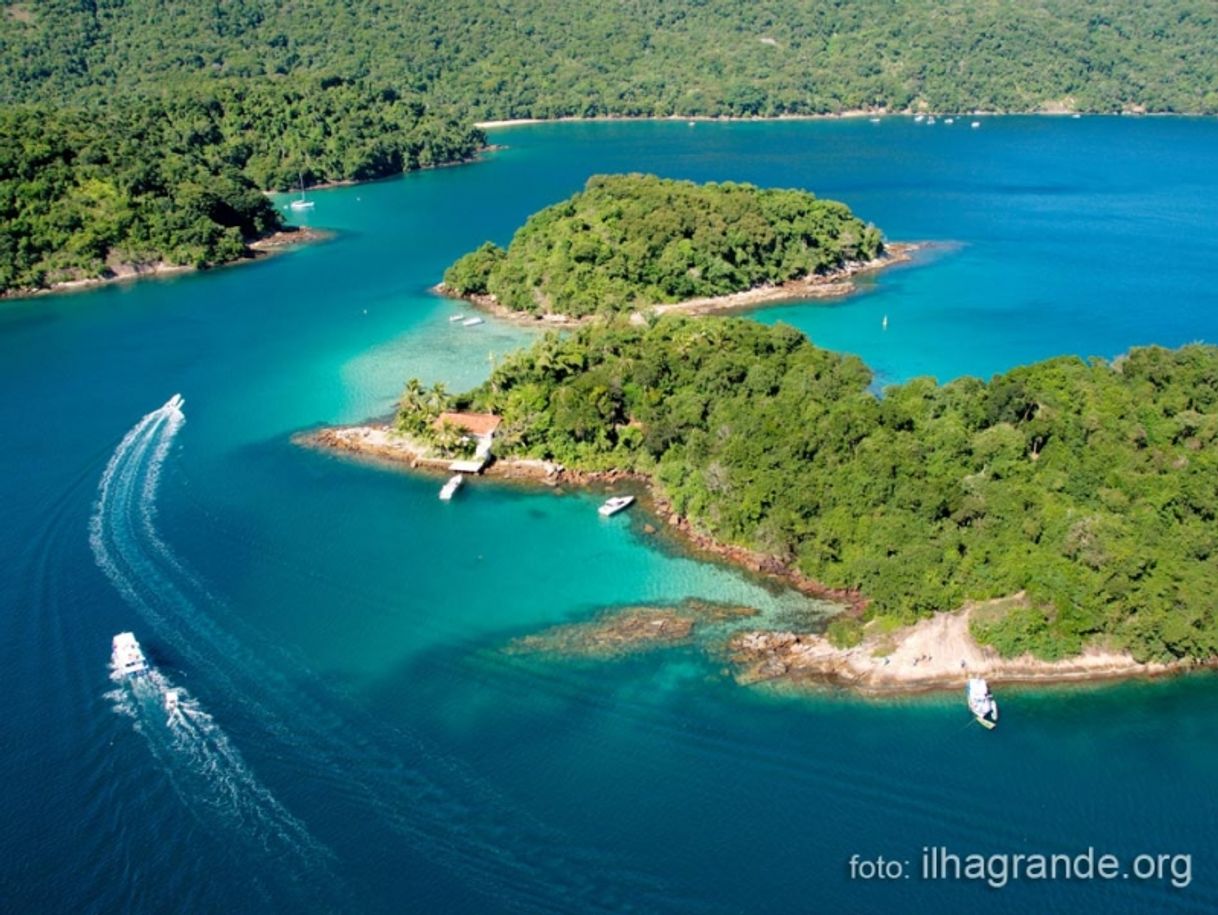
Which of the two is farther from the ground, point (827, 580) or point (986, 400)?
point (986, 400)

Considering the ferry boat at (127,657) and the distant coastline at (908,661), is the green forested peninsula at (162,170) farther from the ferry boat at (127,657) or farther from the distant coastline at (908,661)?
the distant coastline at (908,661)

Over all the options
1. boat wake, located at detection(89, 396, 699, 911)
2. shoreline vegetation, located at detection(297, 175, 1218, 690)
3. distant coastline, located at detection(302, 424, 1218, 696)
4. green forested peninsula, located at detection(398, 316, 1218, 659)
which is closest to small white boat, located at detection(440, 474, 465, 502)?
shoreline vegetation, located at detection(297, 175, 1218, 690)

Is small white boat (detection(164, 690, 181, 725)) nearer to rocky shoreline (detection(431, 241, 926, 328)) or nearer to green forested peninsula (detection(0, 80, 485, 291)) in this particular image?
rocky shoreline (detection(431, 241, 926, 328))

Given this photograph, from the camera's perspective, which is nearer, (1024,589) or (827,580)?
(1024,589)

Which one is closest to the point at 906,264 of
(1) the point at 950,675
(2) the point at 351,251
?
(2) the point at 351,251

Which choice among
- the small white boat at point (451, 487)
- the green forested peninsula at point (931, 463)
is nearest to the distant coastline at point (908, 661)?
the green forested peninsula at point (931, 463)

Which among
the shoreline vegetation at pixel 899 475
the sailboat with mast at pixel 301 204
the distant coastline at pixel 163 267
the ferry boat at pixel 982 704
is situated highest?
the shoreline vegetation at pixel 899 475

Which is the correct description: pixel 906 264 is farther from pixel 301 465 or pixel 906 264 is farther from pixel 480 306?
pixel 301 465
